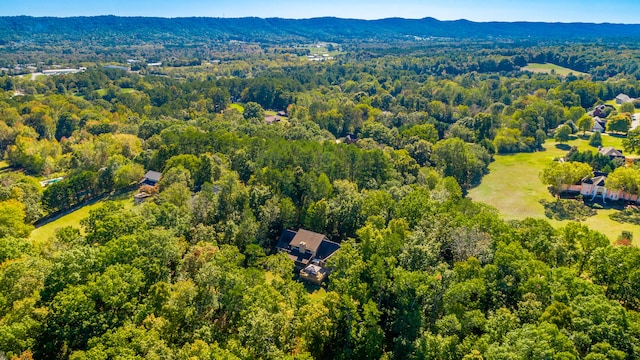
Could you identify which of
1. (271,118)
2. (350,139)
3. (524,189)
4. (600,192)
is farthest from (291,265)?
(271,118)

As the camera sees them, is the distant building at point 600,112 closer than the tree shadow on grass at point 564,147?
No

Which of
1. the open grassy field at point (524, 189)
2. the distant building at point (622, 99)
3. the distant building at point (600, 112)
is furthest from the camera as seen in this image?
the distant building at point (622, 99)

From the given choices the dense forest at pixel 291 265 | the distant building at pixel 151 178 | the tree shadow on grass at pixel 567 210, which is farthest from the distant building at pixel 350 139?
the distant building at pixel 151 178

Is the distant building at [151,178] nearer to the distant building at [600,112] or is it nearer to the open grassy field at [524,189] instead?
the open grassy field at [524,189]

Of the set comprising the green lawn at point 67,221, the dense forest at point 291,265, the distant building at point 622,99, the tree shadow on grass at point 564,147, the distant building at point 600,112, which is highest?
the distant building at point 622,99

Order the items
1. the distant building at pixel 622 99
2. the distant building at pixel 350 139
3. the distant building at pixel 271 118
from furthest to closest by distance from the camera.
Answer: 1. the distant building at pixel 622 99
2. the distant building at pixel 271 118
3. the distant building at pixel 350 139

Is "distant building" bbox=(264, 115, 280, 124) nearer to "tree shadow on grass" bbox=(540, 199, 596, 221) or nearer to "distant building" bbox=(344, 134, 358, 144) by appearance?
"distant building" bbox=(344, 134, 358, 144)

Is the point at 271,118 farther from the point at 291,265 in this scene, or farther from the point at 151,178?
the point at 291,265

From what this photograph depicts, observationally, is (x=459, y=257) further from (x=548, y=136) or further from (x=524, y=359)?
(x=548, y=136)

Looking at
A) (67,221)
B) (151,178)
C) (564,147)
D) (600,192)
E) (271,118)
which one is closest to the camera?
(67,221)
